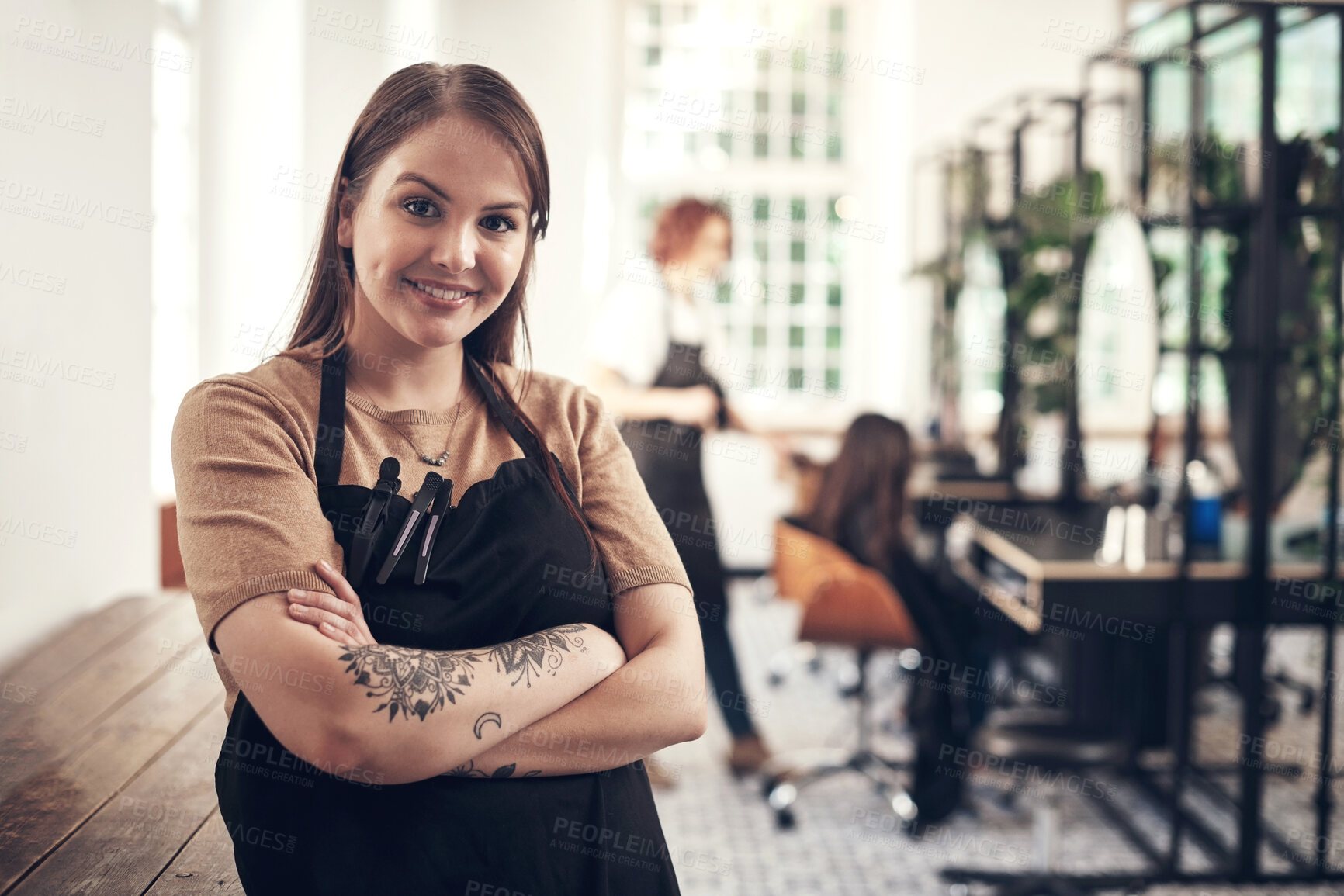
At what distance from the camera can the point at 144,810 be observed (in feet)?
4.19

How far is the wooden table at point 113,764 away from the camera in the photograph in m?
1.16

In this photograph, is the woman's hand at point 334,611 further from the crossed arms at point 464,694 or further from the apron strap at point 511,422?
the apron strap at point 511,422

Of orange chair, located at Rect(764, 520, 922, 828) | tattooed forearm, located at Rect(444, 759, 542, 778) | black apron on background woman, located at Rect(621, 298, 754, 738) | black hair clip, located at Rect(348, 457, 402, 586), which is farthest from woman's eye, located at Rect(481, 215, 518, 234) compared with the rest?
orange chair, located at Rect(764, 520, 922, 828)

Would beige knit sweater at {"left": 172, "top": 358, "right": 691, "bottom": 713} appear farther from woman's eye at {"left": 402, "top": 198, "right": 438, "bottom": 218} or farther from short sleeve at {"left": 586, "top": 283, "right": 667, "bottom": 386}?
short sleeve at {"left": 586, "top": 283, "right": 667, "bottom": 386}

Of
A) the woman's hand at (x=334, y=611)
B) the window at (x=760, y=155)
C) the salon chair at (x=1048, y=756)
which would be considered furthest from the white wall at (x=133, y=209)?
the window at (x=760, y=155)

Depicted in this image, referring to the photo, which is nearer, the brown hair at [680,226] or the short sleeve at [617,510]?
the short sleeve at [617,510]

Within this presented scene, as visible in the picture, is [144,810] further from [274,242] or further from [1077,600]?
[1077,600]

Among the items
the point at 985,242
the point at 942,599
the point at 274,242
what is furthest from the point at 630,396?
the point at 985,242

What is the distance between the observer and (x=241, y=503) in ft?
3.17

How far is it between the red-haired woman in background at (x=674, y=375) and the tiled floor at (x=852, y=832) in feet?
1.96

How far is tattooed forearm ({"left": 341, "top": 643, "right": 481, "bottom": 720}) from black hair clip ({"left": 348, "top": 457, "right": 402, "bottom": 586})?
3.0 inches

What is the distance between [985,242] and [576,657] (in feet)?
12.7

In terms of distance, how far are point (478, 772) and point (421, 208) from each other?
54 cm

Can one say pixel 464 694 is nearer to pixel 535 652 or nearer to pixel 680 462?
pixel 535 652
